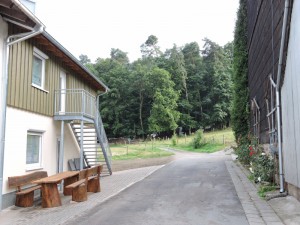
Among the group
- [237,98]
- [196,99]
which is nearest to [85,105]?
[237,98]

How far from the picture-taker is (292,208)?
22.4 feet

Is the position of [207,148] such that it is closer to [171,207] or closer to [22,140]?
[22,140]

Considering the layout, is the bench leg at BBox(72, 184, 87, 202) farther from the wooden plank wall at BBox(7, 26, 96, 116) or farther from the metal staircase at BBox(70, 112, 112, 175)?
the metal staircase at BBox(70, 112, 112, 175)

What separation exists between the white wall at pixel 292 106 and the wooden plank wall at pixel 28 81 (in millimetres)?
6987

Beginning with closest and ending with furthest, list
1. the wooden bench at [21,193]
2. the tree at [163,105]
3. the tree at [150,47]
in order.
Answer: the wooden bench at [21,193] < the tree at [163,105] < the tree at [150,47]

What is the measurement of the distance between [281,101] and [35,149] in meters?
7.66

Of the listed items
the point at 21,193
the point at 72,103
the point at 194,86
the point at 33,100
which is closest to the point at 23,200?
the point at 21,193

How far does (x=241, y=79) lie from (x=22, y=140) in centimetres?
1456

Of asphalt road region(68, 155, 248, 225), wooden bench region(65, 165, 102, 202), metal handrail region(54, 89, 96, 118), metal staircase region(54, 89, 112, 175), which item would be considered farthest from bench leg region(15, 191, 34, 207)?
metal handrail region(54, 89, 96, 118)

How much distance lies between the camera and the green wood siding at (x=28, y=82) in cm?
916

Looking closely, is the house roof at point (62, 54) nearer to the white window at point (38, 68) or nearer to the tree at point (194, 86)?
the white window at point (38, 68)

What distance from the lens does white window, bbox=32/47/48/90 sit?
11.0 metres

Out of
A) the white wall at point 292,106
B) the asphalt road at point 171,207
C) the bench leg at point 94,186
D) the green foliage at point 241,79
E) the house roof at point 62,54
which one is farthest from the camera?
the green foliage at point 241,79

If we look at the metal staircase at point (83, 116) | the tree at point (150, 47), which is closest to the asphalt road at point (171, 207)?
the metal staircase at point (83, 116)
